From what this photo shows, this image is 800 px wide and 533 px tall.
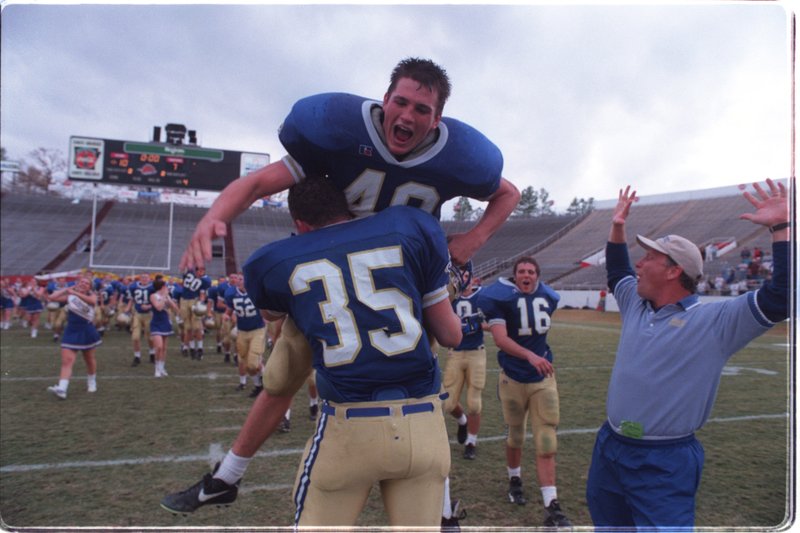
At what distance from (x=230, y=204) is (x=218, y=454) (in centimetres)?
451

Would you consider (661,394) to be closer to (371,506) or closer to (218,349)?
(371,506)

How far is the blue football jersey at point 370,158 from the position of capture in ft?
7.66

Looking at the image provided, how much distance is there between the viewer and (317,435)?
2240mm

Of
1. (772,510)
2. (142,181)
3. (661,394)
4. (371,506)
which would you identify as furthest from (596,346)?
(142,181)

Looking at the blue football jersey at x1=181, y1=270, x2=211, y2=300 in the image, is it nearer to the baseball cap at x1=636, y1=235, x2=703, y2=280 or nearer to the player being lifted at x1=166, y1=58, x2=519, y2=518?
the player being lifted at x1=166, y1=58, x2=519, y2=518

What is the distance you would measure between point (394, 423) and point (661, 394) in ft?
5.14

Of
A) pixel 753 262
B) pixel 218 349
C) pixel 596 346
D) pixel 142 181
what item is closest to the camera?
pixel 218 349

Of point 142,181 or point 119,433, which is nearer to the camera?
point 119,433

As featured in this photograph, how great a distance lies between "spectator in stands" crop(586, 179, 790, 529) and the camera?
8.73ft

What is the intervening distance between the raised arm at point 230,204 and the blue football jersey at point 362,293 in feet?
0.69

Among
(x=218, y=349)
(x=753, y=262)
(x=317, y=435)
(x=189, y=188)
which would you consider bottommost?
(x=218, y=349)

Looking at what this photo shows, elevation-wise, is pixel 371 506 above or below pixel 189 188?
below

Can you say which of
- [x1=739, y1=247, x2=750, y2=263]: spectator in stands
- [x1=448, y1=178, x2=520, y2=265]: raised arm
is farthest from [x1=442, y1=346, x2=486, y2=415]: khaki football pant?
[x1=739, y1=247, x2=750, y2=263]: spectator in stands

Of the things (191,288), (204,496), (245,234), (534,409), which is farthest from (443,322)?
(245,234)
